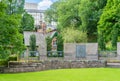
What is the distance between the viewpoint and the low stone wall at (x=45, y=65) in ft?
68.6

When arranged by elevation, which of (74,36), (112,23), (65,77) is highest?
(112,23)

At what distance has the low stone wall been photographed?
68.6 feet

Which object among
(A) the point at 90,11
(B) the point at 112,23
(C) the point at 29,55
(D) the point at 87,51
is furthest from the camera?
(A) the point at 90,11

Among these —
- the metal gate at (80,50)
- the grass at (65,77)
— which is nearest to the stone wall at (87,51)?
the metal gate at (80,50)

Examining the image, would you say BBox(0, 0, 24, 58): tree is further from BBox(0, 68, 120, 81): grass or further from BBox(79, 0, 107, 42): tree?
BBox(79, 0, 107, 42): tree

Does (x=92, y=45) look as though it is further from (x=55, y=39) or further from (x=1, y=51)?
(x=55, y=39)

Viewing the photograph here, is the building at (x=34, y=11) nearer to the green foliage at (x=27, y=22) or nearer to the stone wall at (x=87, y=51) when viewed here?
the green foliage at (x=27, y=22)

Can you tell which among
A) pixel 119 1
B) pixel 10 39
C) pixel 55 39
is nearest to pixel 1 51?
pixel 10 39

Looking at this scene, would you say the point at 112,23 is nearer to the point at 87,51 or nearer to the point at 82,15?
the point at 87,51

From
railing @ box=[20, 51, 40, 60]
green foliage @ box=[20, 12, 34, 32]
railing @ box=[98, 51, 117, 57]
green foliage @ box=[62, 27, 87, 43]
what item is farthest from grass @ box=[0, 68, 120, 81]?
green foliage @ box=[20, 12, 34, 32]

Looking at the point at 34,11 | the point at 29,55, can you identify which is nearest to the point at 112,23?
the point at 29,55

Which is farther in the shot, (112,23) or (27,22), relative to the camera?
(27,22)

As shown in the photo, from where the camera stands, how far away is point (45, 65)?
2241 centimetres

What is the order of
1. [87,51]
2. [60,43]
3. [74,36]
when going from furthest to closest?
[74,36] → [60,43] → [87,51]
